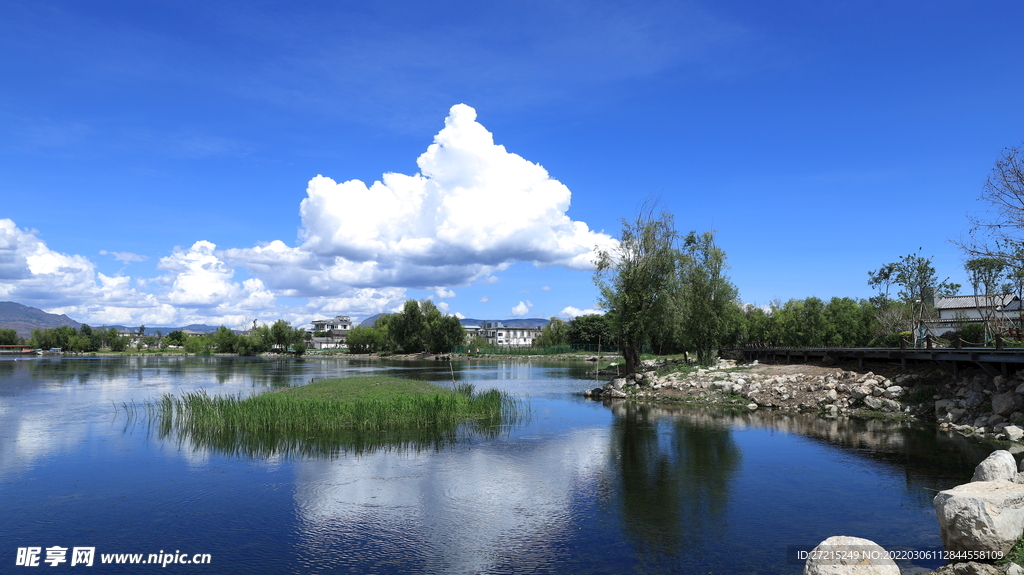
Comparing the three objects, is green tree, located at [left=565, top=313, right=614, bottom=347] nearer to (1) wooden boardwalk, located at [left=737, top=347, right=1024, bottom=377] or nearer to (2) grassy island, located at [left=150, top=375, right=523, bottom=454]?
(1) wooden boardwalk, located at [left=737, top=347, right=1024, bottom=377]

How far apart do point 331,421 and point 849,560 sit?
19577mm

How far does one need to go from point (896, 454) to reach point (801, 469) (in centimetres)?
403

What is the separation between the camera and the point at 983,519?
28.8ft

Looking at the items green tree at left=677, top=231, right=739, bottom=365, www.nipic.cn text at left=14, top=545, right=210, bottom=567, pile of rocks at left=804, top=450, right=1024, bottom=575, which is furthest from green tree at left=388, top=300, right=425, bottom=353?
pile of rocks at left=804, top=450, right=1024, bottom=575

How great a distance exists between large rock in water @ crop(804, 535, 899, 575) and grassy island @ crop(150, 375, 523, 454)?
14.8 m

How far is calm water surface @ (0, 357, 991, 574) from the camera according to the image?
10422 millimetres

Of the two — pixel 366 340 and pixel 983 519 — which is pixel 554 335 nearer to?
pixel 366 340

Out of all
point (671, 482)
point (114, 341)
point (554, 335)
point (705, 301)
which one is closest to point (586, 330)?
point (554, 335)

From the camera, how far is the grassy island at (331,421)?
69.8 ft

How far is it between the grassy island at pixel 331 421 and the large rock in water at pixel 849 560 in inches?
581

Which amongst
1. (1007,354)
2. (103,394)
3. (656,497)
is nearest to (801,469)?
(656,497)

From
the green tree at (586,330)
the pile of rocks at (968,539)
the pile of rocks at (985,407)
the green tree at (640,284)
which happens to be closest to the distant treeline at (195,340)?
the green tree at (586,330)

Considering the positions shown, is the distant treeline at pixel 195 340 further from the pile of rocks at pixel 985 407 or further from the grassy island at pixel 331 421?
the pile of rocks at pixel 985 407

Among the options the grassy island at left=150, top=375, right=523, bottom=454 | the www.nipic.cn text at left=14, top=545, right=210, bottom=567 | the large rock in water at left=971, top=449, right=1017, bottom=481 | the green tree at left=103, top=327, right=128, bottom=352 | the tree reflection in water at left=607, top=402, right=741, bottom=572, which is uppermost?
the green tree at left=103, top=327, right=128, bottom=352
